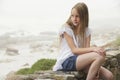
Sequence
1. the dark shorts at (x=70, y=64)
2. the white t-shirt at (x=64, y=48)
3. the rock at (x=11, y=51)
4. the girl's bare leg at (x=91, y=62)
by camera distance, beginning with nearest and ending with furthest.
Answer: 1. the girl's bare leg at (x=91, y=62)
2. the dark shorts at (x=70, y=64)
3. the white t-shirt at (x=64, y=48)
4. the rock at (x=11, y=51)

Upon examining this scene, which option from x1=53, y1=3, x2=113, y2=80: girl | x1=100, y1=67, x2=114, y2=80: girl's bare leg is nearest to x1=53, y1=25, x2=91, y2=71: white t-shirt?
x1=53, y1=3, x2=113, y2=80: girl

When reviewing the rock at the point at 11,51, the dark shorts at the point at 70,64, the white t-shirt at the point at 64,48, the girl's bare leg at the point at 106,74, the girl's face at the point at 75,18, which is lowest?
the rock at the point at 11,51

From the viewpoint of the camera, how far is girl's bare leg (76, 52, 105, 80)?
4.71 m

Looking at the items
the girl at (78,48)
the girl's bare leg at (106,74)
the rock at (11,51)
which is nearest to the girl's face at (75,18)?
the girl at (78,48)

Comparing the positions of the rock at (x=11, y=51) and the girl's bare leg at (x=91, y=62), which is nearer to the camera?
the girl's bare leg at (x=91, y=62)

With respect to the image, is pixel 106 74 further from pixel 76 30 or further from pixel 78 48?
pixel 76 30

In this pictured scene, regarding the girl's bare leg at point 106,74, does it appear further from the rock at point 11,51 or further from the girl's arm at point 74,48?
the rock at point 11,51

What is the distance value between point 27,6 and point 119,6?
8113 millimetres

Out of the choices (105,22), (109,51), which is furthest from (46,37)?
(109,51)

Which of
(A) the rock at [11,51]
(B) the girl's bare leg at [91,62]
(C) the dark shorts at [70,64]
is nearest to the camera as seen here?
(B) the girl's bare leg at [91,62]

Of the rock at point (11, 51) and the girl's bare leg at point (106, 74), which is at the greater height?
the girl's bare leg at point (106, 74)

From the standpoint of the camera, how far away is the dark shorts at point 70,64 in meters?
4.89

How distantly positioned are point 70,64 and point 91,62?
27 cm

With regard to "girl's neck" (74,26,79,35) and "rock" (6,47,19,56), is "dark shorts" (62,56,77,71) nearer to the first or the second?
"girl's neck" (74,26,79,35)
